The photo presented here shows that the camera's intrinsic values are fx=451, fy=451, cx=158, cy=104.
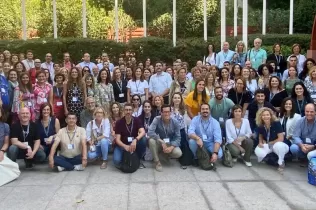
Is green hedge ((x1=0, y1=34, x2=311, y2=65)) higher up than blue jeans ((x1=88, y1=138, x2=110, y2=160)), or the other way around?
green hedge ((x1=0, y1=34, x2=311, y2=65))

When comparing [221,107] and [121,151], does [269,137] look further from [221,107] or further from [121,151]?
[121,151]

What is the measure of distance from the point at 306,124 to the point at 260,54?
391 centimetres

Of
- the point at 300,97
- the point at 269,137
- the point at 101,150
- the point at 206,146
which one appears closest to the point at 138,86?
the point at 101,150

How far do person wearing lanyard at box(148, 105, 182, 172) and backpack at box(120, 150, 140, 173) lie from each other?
335mm

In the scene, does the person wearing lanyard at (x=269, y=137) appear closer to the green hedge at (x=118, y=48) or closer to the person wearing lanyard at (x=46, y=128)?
the person wearing lanyard at (x=46, y=128)

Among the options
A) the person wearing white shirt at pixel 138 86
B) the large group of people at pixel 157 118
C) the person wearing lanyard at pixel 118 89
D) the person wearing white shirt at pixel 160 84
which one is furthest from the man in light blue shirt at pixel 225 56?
the person wearing lanyard at pixel 118 89

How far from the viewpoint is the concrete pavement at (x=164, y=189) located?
6.26m

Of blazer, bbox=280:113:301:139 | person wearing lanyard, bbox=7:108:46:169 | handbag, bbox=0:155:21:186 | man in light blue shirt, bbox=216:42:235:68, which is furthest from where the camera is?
man in light blue shirt, bbox=216:42:235:68

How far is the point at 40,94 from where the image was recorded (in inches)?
353

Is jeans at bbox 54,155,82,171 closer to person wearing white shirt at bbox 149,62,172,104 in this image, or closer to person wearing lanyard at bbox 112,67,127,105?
person wearing lanyard at bbox 112,67,127,105

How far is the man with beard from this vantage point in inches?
343

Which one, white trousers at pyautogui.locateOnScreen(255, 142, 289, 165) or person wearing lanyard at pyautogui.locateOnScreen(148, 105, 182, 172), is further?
person wearing lanyard at pyautogui.locateOnScreen(148, 105, 182, 172)

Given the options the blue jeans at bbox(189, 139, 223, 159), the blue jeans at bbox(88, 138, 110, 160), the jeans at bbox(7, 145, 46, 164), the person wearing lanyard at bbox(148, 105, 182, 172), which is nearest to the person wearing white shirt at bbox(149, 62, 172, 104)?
the person wearing lanyard at bbox(148, 105, 182, 172)

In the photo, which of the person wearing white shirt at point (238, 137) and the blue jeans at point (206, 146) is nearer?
the blue jeans at point (206, 146)
